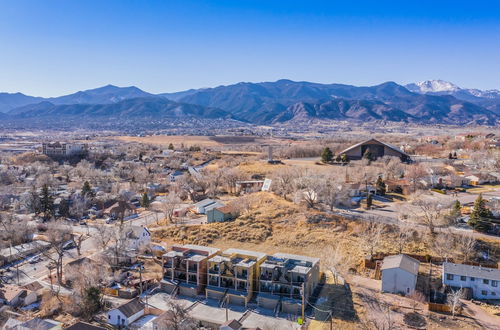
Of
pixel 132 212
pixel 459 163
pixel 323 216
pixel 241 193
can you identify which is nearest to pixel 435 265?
pixel 323 216

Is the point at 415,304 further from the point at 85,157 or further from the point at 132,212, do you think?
the point at 85,157

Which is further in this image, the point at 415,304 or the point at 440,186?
the point at 440,186

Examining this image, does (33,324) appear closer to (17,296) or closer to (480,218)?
(17,296)

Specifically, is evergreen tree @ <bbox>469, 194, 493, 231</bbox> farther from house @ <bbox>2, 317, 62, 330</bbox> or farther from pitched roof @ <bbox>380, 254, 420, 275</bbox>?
house @ <bbox>2, 317, 62, 330</bbox>

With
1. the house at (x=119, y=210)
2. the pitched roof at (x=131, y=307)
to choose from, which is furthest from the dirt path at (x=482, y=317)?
the house at (x=119, y=210)

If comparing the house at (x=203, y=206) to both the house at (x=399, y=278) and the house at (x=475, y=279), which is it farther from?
the house at (x=475, y=279)

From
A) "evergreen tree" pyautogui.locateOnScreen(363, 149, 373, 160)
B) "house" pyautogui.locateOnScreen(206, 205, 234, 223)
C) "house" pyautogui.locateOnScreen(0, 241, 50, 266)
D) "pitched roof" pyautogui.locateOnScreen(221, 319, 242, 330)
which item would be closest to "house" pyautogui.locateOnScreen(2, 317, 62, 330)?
"pitched roof" pyautogui.locateOnScreen(221, 319, 242, 330)
